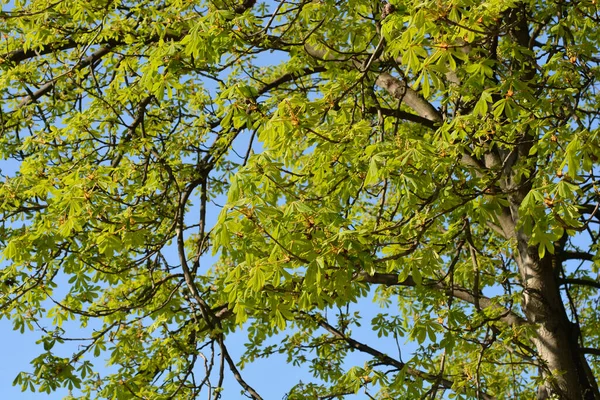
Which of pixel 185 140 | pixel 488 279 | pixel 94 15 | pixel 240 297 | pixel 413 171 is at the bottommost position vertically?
pixel 240 297

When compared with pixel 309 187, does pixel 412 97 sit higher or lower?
higher

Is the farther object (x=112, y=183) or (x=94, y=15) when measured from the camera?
(x=94, y=15)

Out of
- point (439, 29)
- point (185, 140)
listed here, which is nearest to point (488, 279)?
point (185, 140)

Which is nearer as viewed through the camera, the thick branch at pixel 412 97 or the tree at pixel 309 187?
the tree at pixel 309 187

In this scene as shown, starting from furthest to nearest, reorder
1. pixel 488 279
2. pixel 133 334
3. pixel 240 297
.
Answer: pixel 488 279 < pixel 133 334 < pixel 240 297

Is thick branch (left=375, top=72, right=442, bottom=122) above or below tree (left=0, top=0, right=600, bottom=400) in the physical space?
above

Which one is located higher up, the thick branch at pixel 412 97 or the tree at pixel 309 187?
the thick branch at pixel 412 97

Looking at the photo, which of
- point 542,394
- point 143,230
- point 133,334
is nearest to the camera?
point 143,230

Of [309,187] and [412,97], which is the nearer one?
[309,187]

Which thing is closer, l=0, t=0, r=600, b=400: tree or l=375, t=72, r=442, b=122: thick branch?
l=0, t=0, r=600, b=400: tree

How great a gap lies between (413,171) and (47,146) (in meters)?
4.93

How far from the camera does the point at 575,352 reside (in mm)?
8812

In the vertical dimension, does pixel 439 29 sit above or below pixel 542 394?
above

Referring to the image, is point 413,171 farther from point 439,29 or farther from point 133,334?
point 133,334
